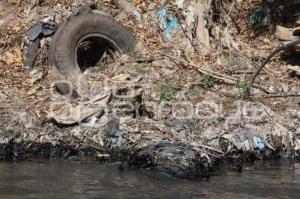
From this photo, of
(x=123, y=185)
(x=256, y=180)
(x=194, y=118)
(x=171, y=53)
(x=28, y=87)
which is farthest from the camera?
(x=171, y=53)

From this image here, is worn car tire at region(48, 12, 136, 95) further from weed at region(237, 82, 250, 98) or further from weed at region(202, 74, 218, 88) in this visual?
weed at region(237, 82, 250, 98)

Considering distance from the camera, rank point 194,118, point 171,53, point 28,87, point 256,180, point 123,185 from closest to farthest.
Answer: point 123,185, point 256,180, point 194,118, point 28,87, point 171,53

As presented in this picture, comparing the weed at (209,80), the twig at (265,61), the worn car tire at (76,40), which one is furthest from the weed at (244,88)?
the worn car tire at (76,40)

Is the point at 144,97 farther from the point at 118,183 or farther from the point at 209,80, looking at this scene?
the point at 118,183

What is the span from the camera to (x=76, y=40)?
11.2m

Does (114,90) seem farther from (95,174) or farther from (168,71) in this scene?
(95,174)

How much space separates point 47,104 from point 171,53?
272cm

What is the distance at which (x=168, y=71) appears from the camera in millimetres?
11430

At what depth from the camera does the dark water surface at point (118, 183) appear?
732 centimetres

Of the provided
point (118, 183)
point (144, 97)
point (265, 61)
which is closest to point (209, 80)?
point (265, 61)

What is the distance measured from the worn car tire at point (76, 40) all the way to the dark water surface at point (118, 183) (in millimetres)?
2508

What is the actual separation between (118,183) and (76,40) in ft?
13.4

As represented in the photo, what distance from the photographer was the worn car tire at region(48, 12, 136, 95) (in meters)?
10.8

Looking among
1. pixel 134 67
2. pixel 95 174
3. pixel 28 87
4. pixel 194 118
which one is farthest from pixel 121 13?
pixel 95 174
